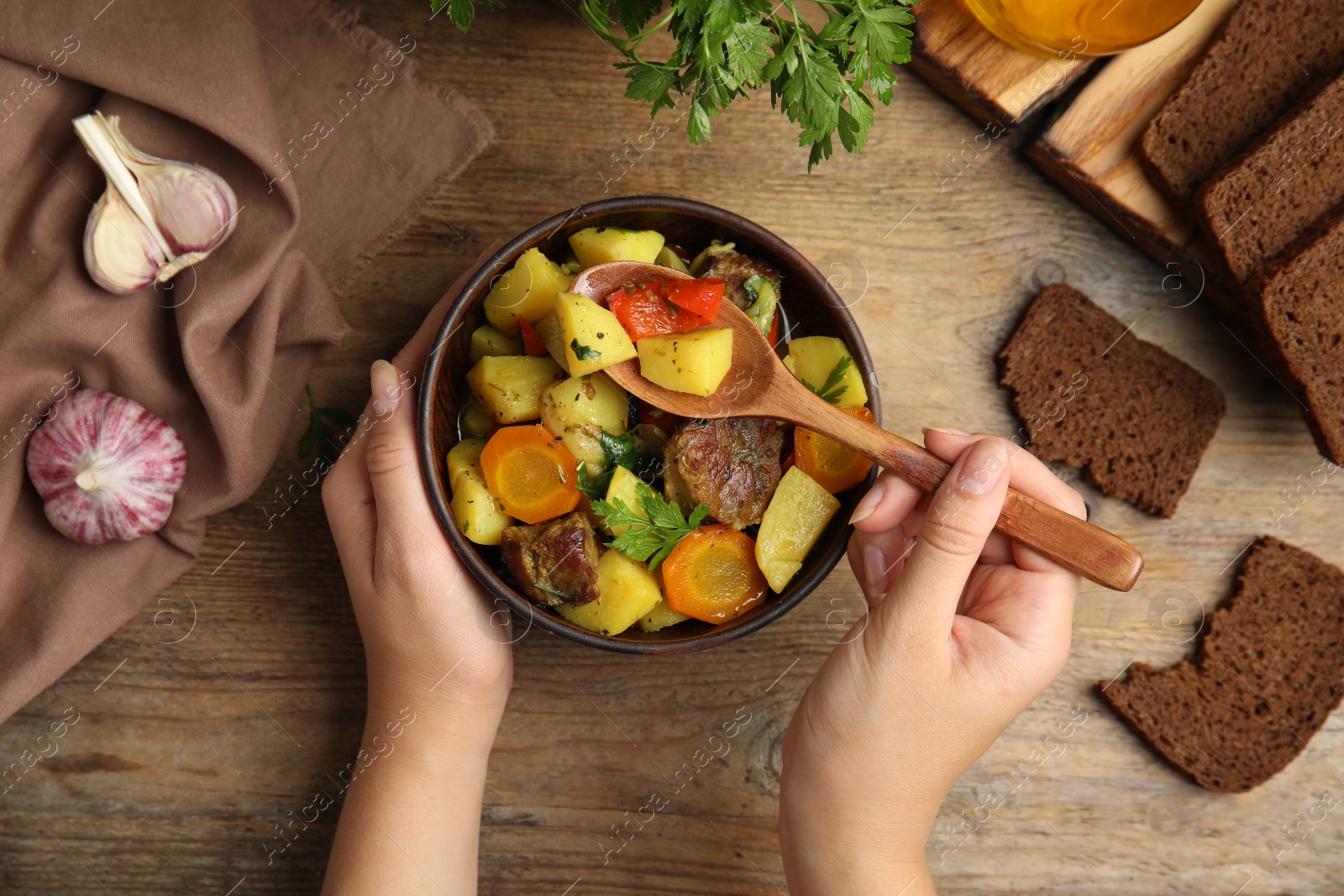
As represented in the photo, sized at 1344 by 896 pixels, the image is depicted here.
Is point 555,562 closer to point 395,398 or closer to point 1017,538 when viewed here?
point 395,398

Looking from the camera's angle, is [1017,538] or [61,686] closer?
[1017,538]

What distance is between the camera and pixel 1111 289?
2555 mm

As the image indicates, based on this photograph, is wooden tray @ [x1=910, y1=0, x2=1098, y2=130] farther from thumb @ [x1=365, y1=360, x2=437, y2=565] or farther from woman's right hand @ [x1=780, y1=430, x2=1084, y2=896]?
thumb @ [x1=365, y1=360, x2=437, y2=565]

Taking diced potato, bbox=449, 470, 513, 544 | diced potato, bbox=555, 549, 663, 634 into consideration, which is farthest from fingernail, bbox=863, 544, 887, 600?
diced potato, bbox=449, 470, 513, 544

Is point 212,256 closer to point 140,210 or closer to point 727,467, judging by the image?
point 140,210

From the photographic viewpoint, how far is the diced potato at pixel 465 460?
6.52 ft

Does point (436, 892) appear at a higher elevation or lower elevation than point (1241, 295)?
lower

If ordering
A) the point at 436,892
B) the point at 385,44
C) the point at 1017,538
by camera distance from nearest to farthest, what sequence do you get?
the point at 1017,538
the point at 436,892
the point at 385,44

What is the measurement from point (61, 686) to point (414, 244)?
1.60m

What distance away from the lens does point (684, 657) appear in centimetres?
249

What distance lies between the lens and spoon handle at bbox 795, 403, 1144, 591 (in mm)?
1791

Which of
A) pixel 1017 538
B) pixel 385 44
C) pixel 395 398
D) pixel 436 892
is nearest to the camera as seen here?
pixel 1017 538

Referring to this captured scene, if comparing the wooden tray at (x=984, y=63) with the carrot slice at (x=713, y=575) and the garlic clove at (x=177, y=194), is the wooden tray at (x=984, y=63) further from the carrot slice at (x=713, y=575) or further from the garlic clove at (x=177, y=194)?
the garlic clove at (x=177, y=194)

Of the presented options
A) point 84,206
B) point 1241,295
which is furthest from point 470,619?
point 1241,295
